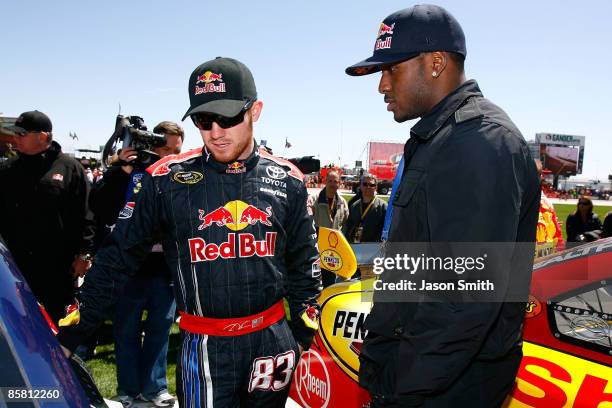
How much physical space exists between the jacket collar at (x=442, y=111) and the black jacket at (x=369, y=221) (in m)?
5.06

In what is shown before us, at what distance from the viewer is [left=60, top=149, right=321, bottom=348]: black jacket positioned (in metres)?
2.01

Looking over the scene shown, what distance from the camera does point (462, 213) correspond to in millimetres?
1271

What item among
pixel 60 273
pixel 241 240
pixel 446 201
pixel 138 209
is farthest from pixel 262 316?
pixel 60 273

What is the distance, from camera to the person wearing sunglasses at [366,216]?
6.65 meters

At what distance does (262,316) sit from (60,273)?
2560mm

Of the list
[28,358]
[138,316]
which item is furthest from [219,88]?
[138,316]

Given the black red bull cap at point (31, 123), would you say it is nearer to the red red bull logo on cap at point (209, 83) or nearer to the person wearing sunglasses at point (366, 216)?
the red red bull logo on cap at point (209, 83)

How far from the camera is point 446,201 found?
1.30 meters

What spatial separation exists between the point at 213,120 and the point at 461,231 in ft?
3.83

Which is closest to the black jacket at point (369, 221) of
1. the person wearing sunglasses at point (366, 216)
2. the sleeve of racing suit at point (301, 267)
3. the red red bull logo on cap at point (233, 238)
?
the person wearing sunglasses at point (366, 216)

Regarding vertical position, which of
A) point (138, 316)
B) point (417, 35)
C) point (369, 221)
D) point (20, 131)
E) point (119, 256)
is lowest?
point (138, 316)

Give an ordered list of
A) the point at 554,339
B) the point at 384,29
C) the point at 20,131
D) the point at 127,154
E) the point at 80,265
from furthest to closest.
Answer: the point at 80,265 < the point at 20,131 < the point at 127,154 < the point at 554,339 < the point at 384,29

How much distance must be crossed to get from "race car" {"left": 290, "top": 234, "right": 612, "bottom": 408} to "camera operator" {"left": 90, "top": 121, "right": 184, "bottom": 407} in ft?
5.27

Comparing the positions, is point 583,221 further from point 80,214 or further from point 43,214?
point 43,214
